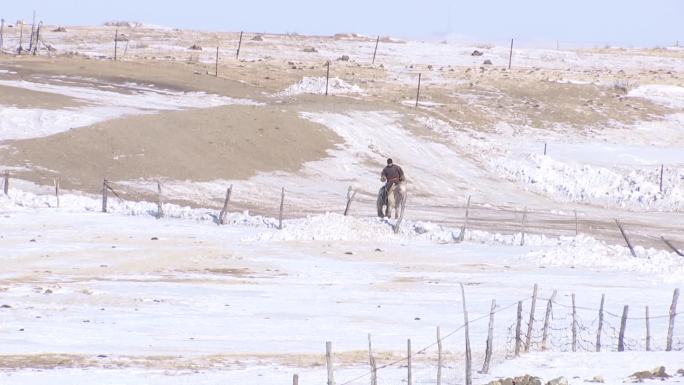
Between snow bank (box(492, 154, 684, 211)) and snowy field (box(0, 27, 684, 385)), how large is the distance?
Result: 0.12 m

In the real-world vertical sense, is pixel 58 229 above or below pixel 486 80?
below

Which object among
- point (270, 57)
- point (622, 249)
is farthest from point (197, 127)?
point (270, 57)

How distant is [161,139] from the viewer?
149 feet

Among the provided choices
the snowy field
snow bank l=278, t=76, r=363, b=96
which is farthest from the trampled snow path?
snow bank l=278, t=76, r=363, b=96

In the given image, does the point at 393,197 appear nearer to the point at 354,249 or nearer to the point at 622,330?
the point at 354,249

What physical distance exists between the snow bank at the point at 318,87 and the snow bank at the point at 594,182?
13167 millimetres

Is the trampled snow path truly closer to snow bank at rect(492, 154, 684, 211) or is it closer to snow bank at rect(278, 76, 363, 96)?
snow bank at rect(278, 76, 363, 96)

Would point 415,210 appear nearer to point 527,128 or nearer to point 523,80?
point 527,128

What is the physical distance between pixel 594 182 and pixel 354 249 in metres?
18.6

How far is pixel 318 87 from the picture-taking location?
205ft

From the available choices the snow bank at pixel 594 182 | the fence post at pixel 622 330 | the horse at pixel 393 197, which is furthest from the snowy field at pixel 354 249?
the horse at pixel 393 197

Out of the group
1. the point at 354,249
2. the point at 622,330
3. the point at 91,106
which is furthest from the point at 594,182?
the point at 622,330

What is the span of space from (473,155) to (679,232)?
13487 mm

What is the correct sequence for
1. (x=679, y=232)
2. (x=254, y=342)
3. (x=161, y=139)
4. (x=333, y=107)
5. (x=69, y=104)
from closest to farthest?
(x=254, y=342)
(x=679, y=232)
(x=161, y=139)
(x=69, y=104)
(x=333, y=107)
